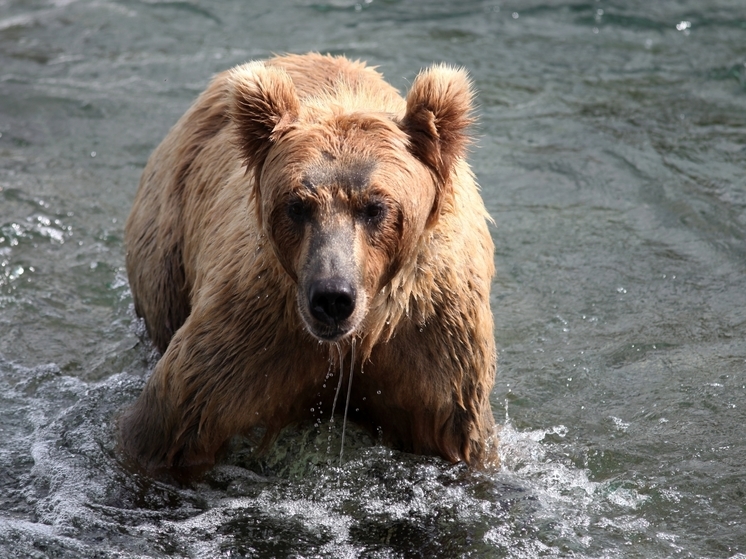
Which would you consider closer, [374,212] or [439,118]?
[374,212]

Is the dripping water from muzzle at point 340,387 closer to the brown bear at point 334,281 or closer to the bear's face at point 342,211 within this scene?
the brown bear at point 334,281

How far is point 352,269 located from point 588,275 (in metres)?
3.81

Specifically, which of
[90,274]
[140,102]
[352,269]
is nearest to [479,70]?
[140,102]

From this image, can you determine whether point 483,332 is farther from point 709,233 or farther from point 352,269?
point 709,233

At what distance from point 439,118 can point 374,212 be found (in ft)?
1.89

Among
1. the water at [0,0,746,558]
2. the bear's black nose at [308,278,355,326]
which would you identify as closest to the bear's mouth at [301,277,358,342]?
→ the bear's black nose at [308,278,355,326]

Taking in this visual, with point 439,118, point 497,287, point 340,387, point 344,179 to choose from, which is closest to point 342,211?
point 344,179

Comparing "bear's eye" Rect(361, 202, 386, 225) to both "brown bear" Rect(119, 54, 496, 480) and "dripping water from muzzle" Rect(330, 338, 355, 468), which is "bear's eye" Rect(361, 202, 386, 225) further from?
"dripping water from muzzle" Rect(330, 338, 355, 468)

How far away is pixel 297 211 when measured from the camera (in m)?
4.75

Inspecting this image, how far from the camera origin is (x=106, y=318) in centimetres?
763

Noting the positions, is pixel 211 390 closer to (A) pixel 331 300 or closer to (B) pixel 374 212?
(A) pixel 331 300

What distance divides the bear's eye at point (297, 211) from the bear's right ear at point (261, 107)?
0.40 m

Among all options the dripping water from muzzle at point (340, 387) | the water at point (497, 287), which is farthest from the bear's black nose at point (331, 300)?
the water at point (497, 287)

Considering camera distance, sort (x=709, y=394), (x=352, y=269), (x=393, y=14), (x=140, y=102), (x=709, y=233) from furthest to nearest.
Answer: (x=393, y=14)
(x=140, y=102)
(x=709, y=233)
(x=709, y=394)
(x=352, y=269)
